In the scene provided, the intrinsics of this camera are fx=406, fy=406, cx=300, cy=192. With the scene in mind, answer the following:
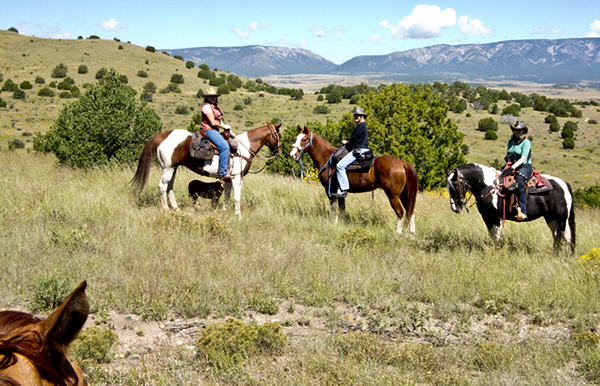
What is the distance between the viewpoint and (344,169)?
31.8 ft

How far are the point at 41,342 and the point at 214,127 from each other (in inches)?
346

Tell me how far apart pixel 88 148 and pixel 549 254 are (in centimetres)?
1266

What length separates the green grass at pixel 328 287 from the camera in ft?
13.4

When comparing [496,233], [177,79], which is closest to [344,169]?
[496,233]

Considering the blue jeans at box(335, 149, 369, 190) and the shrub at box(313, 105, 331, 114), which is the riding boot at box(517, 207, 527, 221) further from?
the shrub at box(313, 105, 331, 114)

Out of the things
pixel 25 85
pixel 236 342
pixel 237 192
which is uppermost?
pixel 25 85

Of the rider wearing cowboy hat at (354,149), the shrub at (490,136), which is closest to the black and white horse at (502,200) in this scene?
the rider wearing cowboy hat at (354,149)

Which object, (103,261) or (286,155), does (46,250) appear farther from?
(286,155)

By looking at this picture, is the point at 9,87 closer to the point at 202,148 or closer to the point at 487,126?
the point at 202,148

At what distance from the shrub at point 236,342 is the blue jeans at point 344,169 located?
548 centimetres

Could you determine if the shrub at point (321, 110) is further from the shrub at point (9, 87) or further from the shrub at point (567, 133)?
the shrub at point (9, 87)

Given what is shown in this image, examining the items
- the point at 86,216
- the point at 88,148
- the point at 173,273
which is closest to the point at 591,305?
the point at 173,273

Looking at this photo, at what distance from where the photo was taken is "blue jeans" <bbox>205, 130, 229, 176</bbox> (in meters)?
9.58

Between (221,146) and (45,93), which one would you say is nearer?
(221,146)
